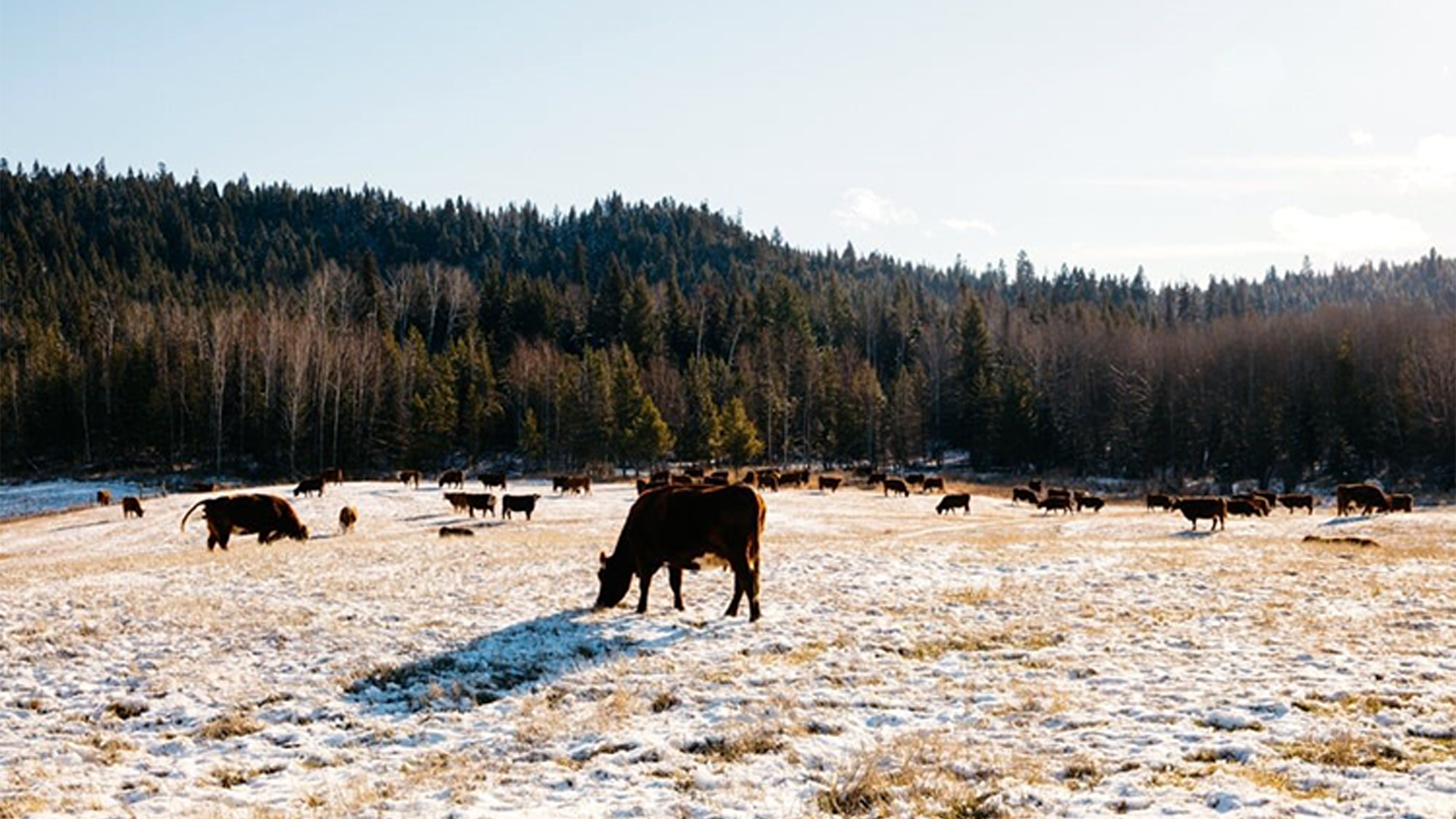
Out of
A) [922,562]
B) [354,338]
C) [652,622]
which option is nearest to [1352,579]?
[922,562]

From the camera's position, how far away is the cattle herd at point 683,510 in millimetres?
15836

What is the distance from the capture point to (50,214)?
585 ft

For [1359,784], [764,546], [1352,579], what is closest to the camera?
[1359,784]

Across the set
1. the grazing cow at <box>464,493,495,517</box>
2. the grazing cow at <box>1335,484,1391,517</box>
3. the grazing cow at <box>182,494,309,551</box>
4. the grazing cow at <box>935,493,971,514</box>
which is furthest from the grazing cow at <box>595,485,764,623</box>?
the grazing cow at <box>1335,484,1391,517</box>

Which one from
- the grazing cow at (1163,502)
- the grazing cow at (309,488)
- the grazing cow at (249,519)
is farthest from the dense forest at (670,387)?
the grazing cow at (249,519)

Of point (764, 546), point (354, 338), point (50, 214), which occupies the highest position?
point (50, 214)

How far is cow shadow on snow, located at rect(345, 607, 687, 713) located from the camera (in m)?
11.6

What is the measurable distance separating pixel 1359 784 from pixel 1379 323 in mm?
118718

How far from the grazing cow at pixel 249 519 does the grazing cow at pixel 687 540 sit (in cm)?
1726

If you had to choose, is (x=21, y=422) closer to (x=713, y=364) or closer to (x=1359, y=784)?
(x=713, y=364)

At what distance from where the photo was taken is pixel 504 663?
13.0 m

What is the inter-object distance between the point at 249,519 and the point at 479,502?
16.1 metres

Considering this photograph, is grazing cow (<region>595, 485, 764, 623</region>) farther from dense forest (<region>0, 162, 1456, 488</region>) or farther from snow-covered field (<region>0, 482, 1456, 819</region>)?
dense forest (<region>0, 162, 1456, 488</region>)

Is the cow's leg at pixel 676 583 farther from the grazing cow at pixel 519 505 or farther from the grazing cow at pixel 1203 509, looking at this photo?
the grazing cow at pixel 1203 509
